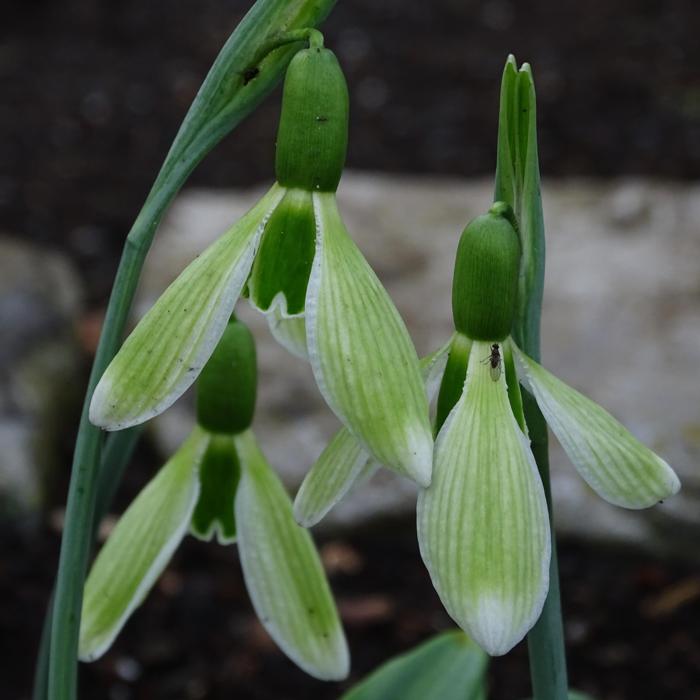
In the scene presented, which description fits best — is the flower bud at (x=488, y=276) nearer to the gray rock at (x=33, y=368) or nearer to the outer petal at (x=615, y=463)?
the outer petal at (x=615, y=463)

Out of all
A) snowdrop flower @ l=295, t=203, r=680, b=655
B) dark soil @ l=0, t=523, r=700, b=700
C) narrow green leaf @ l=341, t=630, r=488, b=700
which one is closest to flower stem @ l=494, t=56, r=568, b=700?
snowdrop flower @ l=295, t=203, r=680, b=655

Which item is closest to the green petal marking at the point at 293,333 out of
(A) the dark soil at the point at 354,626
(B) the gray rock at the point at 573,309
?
(A) the dark soil at the point at 354,626

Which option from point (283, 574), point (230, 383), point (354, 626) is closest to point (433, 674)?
point (283, 574)

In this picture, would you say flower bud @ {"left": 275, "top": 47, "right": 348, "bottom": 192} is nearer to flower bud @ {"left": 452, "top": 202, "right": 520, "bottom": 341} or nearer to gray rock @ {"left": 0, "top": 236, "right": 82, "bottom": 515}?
flower bud @ {"left": 452, "top": 202, "right": 520, "bottom": 341}

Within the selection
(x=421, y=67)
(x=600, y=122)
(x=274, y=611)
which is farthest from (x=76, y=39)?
(x=274, y=611)

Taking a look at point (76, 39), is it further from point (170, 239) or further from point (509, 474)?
point (509, 474)
